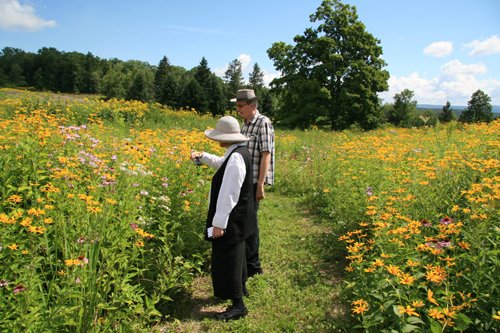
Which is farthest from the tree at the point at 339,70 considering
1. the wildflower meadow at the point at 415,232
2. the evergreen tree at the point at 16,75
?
the evergreen tree at the point at 16,75

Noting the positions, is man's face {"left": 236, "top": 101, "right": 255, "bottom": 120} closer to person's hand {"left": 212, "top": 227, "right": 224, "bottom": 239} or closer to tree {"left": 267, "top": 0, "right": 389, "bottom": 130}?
person's hand {"left": 212, "top": 227, "right": 224, "bottom": 239}

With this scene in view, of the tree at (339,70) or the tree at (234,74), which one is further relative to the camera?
the tree at (234,74)

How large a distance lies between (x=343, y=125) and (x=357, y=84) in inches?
131

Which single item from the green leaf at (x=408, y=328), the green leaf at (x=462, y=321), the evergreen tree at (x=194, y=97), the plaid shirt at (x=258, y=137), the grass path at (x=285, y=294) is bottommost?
the grass path at (x=285, y=294)

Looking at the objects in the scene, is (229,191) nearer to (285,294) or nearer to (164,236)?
(164,236)

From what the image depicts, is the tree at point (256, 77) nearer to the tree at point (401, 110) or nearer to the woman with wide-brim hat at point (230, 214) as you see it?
the tree at point (401, 110)

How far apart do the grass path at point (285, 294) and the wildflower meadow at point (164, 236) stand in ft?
0.56

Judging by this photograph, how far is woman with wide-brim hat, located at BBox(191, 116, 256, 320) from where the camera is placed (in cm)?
271

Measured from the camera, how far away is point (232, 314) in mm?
2938

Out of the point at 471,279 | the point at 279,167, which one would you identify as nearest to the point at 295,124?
the point at 279,167

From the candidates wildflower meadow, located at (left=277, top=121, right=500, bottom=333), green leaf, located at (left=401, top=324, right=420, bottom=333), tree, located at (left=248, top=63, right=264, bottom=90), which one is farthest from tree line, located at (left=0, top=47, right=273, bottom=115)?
green leaf, located at (left=401, top=324, right=420, bottom=333)

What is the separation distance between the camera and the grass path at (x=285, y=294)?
2863mm

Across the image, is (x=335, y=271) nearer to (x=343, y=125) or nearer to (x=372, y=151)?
(x=372, y=151)

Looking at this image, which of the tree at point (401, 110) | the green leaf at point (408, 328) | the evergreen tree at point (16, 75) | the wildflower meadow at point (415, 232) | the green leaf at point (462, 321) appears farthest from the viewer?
the evergreen tree at point (16, 75)
